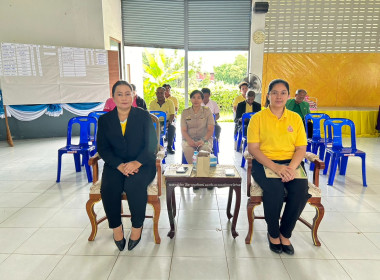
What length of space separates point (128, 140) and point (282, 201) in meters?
1.26

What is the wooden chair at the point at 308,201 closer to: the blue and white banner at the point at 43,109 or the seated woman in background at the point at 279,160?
the seated woman in background at the point at 279,160

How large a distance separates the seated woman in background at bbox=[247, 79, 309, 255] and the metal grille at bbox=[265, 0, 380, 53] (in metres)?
5.31

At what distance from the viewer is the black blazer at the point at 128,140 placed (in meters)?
2.21

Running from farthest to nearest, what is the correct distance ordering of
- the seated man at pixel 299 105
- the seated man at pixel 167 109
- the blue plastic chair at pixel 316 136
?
the seated man at pixel 167 109 < the seated man at pixel 299 105 < the blue plastic chair at pixel 316 136

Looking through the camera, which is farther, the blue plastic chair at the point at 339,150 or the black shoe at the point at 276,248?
the blue plastic chair at the point at 339,150

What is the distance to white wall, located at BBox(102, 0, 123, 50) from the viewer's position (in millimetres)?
5945

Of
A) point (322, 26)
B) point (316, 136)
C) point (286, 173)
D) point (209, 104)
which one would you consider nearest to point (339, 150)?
point (316, 136)

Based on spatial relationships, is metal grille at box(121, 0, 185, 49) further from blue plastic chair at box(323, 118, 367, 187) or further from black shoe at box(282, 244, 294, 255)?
black shoe at box(282, 244, 294, 255)

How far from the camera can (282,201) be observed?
2.06m

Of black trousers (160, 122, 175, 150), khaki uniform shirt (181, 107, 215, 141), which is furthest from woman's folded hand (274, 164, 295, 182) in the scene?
black trousers (160, 122, 175, 150)

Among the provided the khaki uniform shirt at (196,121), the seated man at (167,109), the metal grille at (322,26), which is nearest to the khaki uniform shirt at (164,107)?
the seated man at (167,109)

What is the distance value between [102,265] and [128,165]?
0.71 metres

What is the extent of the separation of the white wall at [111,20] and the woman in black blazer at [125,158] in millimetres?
4358

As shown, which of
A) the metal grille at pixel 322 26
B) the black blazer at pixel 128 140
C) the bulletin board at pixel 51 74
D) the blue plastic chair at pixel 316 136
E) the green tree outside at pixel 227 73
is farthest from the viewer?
the green tree outside at pixel 227 73
